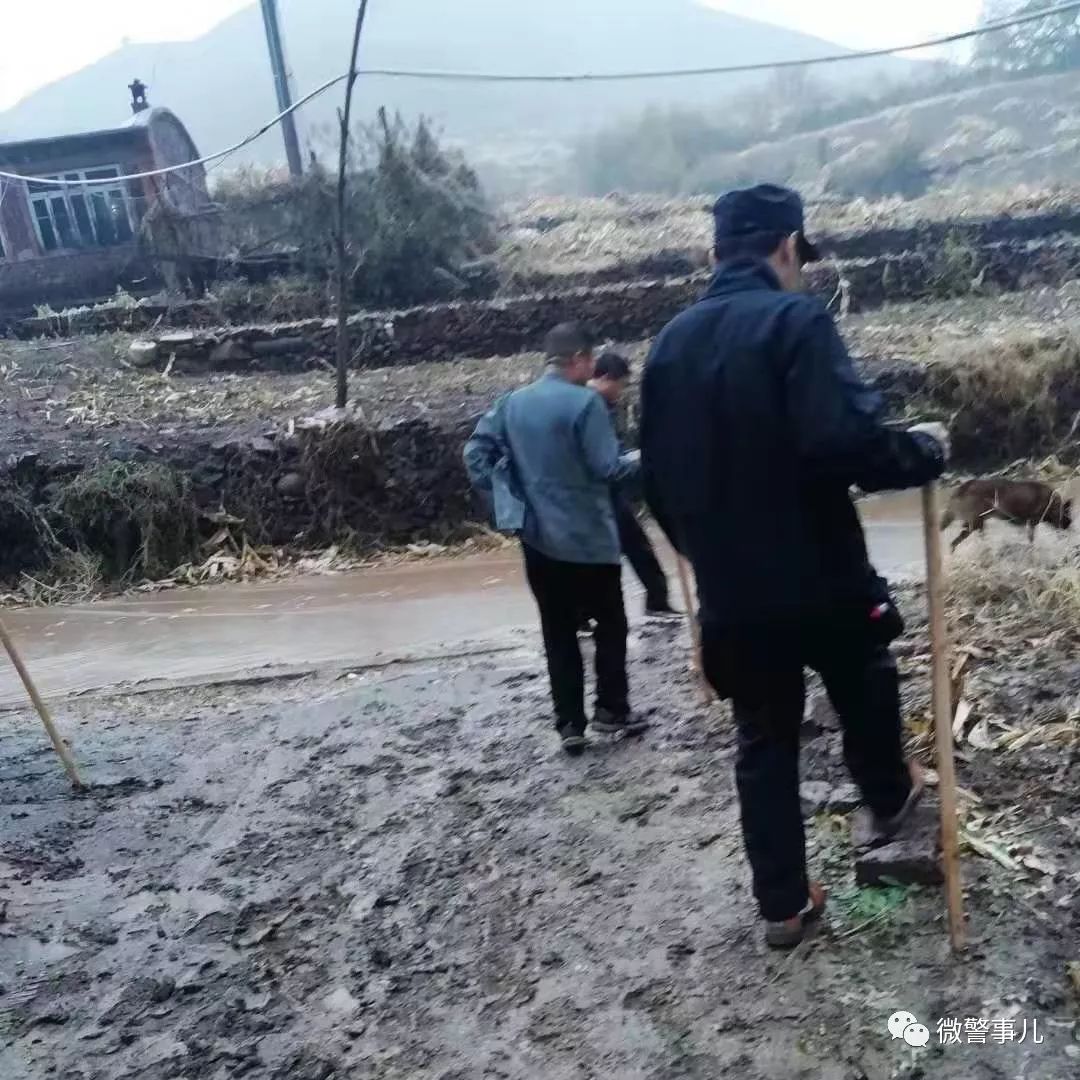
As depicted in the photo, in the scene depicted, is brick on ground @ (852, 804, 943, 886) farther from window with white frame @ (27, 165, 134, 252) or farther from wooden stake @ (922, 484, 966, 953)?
window with white frame @ (27, 165, 134, 252)

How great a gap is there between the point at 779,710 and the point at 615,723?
1.75 metres

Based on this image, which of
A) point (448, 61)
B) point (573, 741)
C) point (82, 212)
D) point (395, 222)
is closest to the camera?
point (573, 741)

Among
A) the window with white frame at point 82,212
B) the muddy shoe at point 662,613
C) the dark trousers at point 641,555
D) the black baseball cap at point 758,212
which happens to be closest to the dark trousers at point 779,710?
the black baseball cap at point 758,212

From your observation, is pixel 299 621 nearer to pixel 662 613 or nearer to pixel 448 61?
pixel 662 613

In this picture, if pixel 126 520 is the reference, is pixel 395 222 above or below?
above

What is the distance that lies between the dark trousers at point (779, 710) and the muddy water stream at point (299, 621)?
3.61m

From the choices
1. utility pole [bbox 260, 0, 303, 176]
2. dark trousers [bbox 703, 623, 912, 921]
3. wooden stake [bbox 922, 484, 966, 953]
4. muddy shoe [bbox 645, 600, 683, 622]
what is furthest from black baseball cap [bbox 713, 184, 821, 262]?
utility pole [bbox 260, 0, 303, 176]

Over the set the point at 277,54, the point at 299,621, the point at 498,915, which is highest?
the point at 277,54

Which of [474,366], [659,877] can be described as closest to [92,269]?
[474,366]

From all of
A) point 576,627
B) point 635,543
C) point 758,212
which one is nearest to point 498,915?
point 576,627

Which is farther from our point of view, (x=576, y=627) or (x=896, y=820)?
(x=576, y=627)

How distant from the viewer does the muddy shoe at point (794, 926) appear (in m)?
2.63

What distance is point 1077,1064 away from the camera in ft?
6.92

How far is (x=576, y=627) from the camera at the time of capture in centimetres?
420
